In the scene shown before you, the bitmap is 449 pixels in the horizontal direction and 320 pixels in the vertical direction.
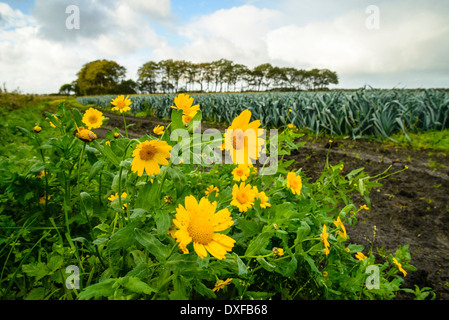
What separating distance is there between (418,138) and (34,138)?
6414 millimetres

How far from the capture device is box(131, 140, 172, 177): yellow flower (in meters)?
0.62

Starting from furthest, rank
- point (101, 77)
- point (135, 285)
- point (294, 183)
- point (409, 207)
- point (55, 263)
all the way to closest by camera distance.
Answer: point (101, 77), point (409, 207), point (294, 183), point (55, 263), point (135, 285)

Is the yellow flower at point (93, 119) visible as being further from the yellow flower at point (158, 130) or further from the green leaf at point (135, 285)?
the green leaf at point (135, 285)

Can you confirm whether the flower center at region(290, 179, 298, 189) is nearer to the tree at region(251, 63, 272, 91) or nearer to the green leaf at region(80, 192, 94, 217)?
the green leaf at region(80, 192, 94, 217)

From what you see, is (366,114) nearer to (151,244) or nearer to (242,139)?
(242,139)

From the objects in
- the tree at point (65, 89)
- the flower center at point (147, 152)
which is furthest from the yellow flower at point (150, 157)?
the tree at point (65, 89)

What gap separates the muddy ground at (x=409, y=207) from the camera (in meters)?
1.68

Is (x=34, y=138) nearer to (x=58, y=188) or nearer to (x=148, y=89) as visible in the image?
(x=58, y=188)

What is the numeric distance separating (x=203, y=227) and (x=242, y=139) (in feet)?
0.83

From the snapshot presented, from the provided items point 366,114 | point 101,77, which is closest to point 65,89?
point 101,77

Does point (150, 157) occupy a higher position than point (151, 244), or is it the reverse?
point (150, 157)

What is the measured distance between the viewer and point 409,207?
8.06 ft
